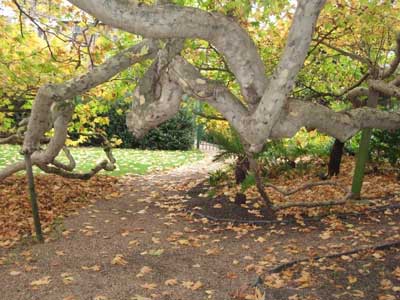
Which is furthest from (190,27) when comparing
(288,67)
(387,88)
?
(387,88)

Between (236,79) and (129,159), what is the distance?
13206 millimetres

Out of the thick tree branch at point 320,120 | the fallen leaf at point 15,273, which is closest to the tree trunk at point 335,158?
the thick tree branch at point 320,120

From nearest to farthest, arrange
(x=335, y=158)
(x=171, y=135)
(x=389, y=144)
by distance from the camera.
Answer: (x=389, y=144) < (x=335, y=158) < (x=171, y=135)

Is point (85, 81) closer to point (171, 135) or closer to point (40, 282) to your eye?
point (40, 282)

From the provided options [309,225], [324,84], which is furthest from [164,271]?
[324,84]

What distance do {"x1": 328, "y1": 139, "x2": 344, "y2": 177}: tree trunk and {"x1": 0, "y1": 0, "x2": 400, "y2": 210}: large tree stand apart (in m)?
5.24

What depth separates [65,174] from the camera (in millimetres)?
10273

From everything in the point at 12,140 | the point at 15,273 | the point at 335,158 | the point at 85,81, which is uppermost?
the point at 85,81

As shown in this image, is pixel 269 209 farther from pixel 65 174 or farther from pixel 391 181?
pixel 65 174

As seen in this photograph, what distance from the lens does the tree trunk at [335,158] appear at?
9984 millimetres

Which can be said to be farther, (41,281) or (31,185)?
(31,185)

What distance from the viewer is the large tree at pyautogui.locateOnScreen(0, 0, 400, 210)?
354 cm

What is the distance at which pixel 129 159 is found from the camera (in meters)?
16.8

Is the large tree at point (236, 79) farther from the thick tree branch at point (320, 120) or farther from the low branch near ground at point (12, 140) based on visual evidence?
the low branch near ground at point (12, 140)
